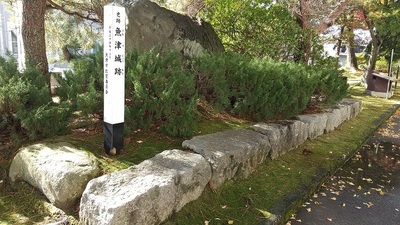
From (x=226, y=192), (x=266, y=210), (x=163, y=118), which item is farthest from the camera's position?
(x=163, y=118)

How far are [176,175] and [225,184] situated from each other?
80 cm

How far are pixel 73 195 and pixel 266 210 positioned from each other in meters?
1.62

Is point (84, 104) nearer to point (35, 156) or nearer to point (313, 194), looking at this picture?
point (35, 156)

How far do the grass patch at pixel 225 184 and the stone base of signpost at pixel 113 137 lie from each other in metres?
0.07

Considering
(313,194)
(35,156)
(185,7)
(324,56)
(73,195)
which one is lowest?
(313,194)

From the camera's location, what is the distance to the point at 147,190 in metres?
2.22

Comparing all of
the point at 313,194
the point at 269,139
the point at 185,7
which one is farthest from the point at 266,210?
the point at 185,7

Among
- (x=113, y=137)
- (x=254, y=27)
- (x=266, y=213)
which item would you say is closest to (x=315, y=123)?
(x=266, y=213)

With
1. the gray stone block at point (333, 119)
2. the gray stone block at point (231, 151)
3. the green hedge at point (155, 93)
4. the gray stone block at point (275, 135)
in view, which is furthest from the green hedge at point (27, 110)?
the gray stone block at point (333, 119)

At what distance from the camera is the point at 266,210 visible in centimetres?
286

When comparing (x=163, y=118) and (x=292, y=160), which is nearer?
(x=163, y=118)

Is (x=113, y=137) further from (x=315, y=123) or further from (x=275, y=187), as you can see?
(x=315, y=123)

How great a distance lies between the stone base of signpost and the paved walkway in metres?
1.71

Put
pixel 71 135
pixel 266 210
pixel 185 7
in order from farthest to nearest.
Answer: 1. pixel 185 7
2. pixel 71 135
3. pixel 266 210
